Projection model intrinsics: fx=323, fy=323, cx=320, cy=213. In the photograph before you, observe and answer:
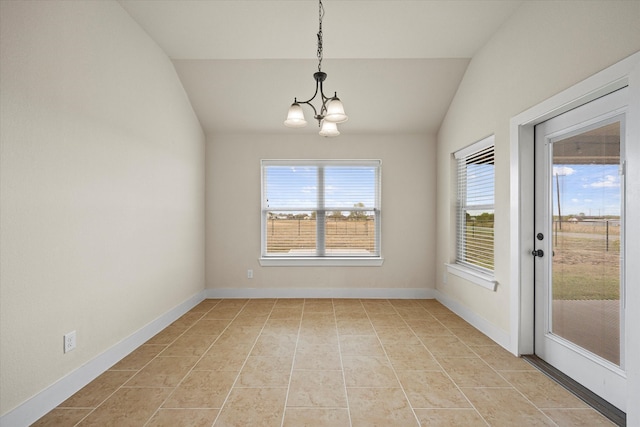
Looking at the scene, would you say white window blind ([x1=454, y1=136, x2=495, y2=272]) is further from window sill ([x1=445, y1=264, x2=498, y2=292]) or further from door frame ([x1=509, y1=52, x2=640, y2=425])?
door frame ([x1=509, y1=52, x2=640, y2=425])

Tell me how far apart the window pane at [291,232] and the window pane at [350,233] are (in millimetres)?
257

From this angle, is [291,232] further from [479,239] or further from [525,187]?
[525,187]

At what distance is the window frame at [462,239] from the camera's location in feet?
10.8

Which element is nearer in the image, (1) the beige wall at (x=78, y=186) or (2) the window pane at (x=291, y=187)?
(1) the beige wall at (x=78, y=186)

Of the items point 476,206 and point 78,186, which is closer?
point 78,186

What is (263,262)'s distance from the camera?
4.73 metres

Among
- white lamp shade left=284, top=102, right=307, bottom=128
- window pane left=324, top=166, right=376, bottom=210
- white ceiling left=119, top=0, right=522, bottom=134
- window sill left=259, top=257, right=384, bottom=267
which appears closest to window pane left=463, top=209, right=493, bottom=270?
window sill left=259, top=257, right=384, bottom=267

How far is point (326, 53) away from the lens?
353cm

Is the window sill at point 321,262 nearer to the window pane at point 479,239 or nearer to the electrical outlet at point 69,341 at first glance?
the window pane at point 479,239

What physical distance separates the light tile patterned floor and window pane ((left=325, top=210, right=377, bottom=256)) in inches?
54.6

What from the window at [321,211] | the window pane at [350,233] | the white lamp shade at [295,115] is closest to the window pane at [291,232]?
the window at [321,211]

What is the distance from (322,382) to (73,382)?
5.60 ft

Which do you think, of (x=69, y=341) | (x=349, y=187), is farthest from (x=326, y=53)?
(x=69, y=341)

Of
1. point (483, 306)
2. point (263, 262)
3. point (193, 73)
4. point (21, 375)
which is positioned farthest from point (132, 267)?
point (483, 306)
